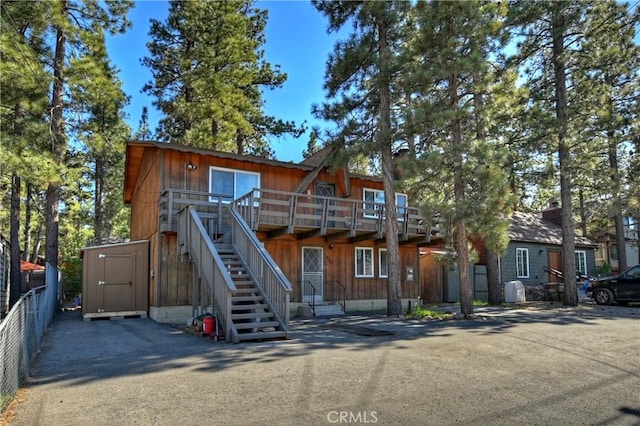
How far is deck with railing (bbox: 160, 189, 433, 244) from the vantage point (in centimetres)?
1279

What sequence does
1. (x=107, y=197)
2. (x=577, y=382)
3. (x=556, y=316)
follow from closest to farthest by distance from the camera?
(x=577, y=382), (x=556, y=316), (x=107, y=197)

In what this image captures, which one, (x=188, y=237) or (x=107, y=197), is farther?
(x=107, y=197)

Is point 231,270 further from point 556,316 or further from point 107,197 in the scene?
point 107,197

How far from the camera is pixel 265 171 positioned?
1539 centimetres

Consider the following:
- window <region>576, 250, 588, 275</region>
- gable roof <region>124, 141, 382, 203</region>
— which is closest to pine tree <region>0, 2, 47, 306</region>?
gable roof <region>124, 141, 382, 203</region>

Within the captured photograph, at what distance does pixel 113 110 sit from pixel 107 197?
19.6 m

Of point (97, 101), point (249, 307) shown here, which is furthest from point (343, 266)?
point (97, 101)

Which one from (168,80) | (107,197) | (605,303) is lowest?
(605,303)

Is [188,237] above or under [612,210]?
under

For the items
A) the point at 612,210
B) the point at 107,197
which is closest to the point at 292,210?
the point at 612,210

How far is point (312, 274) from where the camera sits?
52.2ft

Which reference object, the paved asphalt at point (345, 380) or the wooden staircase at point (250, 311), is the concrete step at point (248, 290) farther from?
the paved asphalt at point (345, 380)

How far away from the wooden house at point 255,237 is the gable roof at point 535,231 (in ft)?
28.5

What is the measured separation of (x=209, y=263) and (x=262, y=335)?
2178mm
